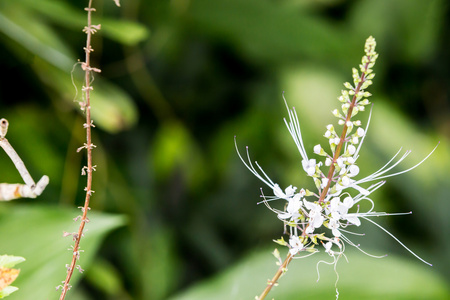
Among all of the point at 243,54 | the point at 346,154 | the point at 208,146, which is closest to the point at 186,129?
the point at 208,146

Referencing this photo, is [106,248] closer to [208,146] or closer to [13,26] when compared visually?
[208,146]

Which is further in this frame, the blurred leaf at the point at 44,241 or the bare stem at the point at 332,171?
the blurred leaf at the point at 44,241

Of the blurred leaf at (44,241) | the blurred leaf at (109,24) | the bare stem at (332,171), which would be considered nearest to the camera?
the bare stem at (332,171)

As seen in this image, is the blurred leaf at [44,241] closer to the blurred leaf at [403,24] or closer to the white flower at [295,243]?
the white flower at [295,243]

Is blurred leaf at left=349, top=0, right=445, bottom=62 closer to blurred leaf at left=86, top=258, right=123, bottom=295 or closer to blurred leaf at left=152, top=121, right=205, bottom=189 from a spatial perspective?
blurred leaf at left=152, top=121, right=205, bottom=189

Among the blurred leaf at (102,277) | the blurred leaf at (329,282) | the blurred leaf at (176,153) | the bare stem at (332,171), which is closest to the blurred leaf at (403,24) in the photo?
the blurred leaf at (176,153)

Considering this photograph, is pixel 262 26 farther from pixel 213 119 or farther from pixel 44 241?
pixel 44 241
